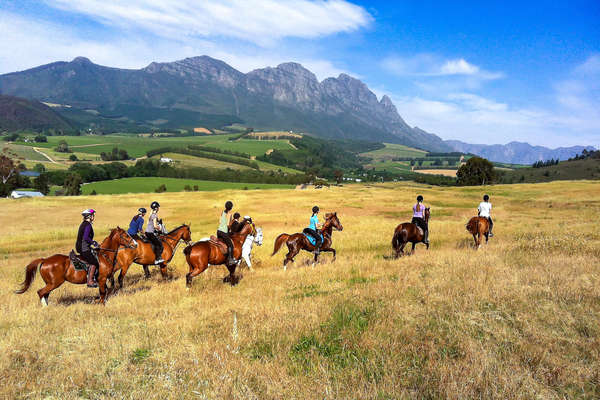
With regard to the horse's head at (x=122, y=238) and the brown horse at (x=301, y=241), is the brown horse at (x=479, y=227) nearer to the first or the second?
the brown horse at (x=301, y=241)

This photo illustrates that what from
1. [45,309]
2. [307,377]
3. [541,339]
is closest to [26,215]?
[45,309]

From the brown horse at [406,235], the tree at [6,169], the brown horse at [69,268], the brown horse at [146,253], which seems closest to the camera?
the brown horse at [69,268]

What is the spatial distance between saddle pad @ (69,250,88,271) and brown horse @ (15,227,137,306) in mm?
103

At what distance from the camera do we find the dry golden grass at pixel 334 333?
4.89m

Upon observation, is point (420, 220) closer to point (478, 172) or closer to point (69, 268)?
point (69, 268)

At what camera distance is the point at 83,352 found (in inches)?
261

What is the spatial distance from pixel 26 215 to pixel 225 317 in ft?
168

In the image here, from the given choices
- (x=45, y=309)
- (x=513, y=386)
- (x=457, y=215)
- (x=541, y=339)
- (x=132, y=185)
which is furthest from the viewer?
(x=132, y=185)

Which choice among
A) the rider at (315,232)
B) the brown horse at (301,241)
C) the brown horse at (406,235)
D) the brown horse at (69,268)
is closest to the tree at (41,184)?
the brown horse at (69,268)

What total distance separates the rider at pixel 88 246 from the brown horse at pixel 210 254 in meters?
2.89

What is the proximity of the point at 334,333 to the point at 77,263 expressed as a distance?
8973 mm

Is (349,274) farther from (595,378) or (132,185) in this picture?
(132,185)

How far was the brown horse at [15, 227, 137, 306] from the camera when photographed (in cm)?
1024

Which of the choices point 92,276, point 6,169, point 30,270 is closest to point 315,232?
point 92,276
